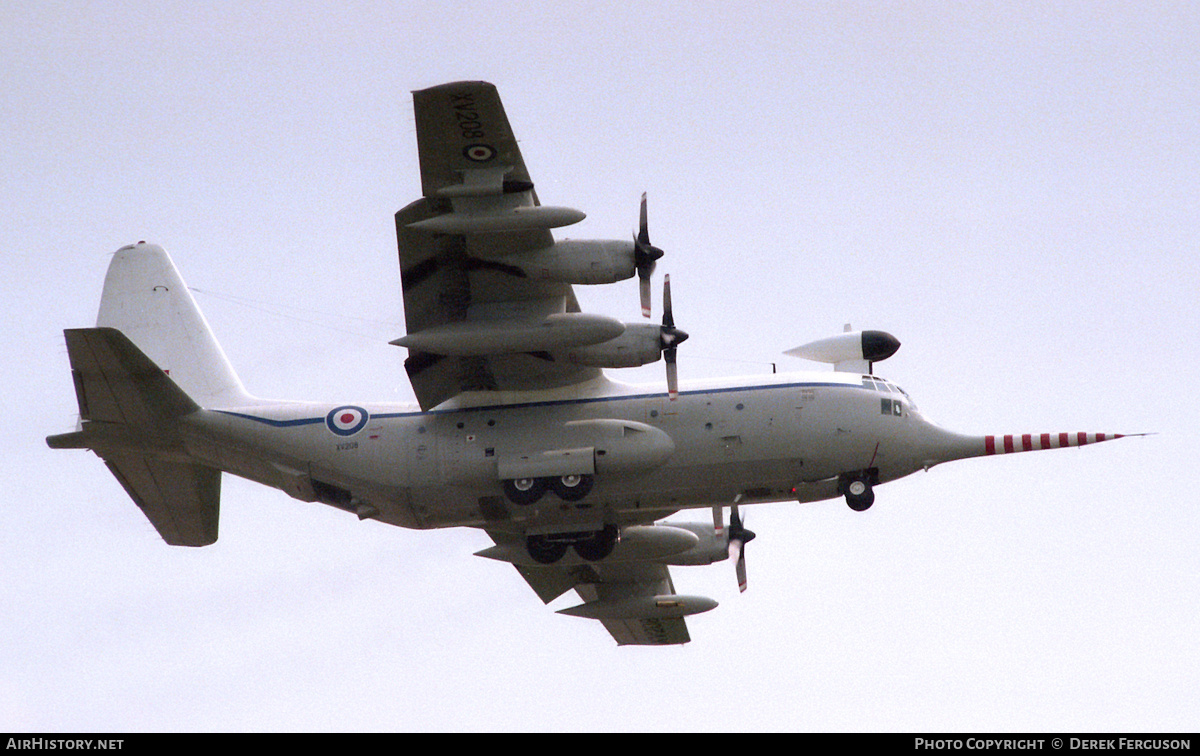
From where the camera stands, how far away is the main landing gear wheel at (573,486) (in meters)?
21.6

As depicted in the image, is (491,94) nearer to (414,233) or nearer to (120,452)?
(414,233)

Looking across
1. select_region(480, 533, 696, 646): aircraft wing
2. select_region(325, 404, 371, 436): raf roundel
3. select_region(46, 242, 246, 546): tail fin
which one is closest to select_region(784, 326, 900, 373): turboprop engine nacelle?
select_region(480, 533, 696, 646): aircraft wing

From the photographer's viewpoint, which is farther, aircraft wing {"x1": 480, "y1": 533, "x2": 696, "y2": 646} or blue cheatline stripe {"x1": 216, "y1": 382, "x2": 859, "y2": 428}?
aircraft wing {"x1": 480, "y1": 533, "x2": 696, "y2": 646}

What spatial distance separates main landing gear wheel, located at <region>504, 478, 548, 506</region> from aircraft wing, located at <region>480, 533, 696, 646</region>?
5.23 metres

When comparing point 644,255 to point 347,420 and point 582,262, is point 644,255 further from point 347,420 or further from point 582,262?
point 347,420

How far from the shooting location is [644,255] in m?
20.6

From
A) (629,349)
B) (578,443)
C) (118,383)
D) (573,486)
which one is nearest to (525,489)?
(573,486)

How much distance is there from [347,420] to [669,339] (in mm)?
5371

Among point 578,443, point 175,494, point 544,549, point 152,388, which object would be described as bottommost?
point 544,549

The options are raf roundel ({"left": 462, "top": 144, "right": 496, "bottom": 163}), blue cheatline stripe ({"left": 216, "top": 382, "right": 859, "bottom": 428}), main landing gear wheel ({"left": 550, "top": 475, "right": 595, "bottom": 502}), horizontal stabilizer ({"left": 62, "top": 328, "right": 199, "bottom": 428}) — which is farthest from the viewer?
blue cheatline stripe ({"left": 216, "top": 382, "right": 859, "bottom": 428})

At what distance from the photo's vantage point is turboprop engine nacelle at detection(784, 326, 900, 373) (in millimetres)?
22703

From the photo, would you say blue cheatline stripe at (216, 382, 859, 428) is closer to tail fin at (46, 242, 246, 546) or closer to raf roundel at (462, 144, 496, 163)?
tail fin at (46, 242, 246, 546)

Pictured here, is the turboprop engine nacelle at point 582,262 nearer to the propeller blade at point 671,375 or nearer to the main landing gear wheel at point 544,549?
the propeller blade at point 671,375

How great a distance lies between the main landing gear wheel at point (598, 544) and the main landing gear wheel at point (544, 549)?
289mm
